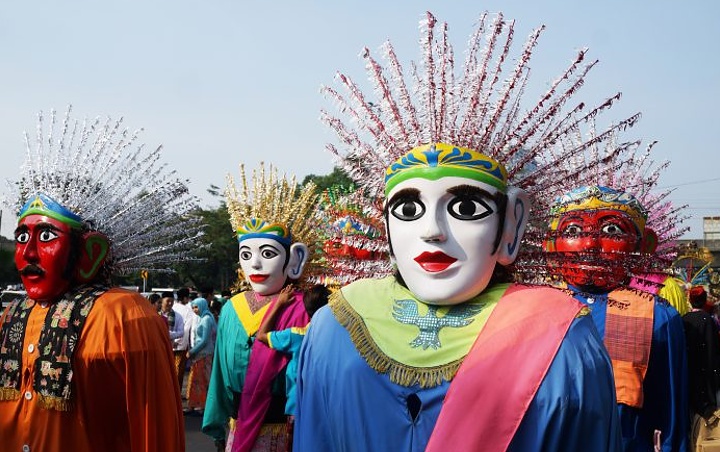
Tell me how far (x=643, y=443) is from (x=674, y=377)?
40 cm

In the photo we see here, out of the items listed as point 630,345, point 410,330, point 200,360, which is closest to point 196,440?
point 200,360

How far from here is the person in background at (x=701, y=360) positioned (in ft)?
17.0

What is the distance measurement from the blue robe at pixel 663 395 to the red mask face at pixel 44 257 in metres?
2.72

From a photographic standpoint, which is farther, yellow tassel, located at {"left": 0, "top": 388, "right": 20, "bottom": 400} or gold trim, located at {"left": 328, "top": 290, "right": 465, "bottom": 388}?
yellow tassel, located at {"left": 0, "top": 388, "right": 20, "bottom": 400}

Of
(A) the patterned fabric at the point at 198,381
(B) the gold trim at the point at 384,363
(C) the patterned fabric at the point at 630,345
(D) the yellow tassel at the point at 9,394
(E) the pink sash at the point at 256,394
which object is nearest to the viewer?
(B) the gold trim at the point at 384,363

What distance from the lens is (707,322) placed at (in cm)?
583

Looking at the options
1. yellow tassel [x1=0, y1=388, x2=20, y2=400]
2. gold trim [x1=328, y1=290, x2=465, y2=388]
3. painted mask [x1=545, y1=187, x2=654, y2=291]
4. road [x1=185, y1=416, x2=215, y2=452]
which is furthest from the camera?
road [x1=185, y1=416, x2=215, y2=452]

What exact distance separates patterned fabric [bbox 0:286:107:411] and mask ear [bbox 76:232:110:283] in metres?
0.07

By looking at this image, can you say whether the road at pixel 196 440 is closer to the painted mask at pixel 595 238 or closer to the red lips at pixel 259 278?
the red lips at pixel 259 278

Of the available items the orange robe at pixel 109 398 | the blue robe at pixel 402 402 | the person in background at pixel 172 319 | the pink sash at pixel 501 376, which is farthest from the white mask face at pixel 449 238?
the person in background at pixel 172 319

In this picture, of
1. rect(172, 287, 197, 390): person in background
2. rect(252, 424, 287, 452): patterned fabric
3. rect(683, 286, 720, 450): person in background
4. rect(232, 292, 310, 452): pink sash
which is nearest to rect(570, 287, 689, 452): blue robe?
rect(683, 286, 720, 450): person in background

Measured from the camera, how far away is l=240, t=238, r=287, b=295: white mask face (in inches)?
251

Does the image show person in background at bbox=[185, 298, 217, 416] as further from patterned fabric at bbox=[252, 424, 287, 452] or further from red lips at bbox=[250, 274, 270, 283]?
patterned fabric at bbox=[252, 424, 287, 452]

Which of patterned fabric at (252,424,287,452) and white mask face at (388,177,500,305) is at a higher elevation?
white mask face at (388,177,500,305)
